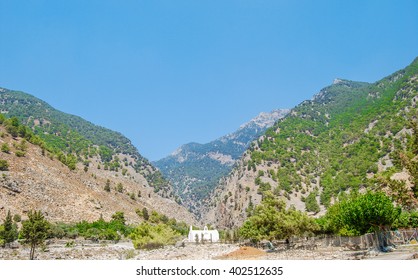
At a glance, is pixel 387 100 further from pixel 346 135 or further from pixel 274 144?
pixel 274 144

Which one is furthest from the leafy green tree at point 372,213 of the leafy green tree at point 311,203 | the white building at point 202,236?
the leafy green tree at point 311,203

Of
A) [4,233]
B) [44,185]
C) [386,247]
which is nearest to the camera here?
[386,247]

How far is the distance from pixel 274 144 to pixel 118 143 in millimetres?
81617

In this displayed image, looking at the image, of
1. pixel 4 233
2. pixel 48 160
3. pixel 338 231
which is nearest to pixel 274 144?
Answer: pixel 48 160

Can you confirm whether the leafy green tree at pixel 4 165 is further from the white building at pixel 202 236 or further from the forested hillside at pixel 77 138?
the forested hillside at pixel 77 138

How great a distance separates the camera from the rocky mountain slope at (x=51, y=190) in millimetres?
68375

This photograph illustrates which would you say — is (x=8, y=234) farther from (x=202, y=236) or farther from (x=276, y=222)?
(x=202, y=236)

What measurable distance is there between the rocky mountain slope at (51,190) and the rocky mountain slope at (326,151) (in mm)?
39668

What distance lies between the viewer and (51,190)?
7519 cm

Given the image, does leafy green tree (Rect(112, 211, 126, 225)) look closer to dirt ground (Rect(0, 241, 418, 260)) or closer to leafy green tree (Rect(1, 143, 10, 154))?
dirt ground (Rect(0, 241, 418, 260))

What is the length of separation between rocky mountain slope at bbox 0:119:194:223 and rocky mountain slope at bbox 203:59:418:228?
130 feet

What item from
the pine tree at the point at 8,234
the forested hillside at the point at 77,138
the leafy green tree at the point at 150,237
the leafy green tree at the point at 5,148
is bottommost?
the leafy green tree at the point at 150,237

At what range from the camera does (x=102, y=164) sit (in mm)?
138875

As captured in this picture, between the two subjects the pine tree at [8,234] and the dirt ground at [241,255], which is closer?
the dirt ground at [241,255]
